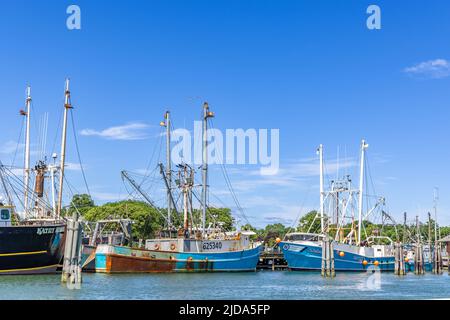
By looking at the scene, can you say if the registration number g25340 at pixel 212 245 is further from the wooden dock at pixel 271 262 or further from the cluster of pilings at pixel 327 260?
the wooden dock at pixel 271 262

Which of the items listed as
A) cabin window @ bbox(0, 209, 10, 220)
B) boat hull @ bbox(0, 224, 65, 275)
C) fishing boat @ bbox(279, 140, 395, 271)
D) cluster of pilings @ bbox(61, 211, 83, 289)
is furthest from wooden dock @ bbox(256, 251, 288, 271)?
cluster of pilings @ bbox(61, 211, 83, 289)

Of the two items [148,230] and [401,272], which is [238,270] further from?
[148,230]

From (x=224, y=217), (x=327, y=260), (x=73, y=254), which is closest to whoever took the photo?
(x=73, y=254)

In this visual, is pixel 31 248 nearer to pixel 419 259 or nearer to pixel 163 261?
pixel 163 261

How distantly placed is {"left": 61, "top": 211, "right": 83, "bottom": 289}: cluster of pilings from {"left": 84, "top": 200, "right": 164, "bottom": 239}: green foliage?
5722 cm

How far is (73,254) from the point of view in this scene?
3447 centimetres

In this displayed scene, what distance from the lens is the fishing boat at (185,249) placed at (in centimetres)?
5328

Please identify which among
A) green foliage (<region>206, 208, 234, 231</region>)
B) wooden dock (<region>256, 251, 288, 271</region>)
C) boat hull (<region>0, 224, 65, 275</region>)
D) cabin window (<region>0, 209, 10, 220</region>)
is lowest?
wooden dock (<region>256, 251, 288, 271</region>)

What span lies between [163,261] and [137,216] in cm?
4115

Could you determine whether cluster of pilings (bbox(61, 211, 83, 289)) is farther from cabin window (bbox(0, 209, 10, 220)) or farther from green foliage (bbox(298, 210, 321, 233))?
green foliage (bbox(298, 210, 321, 233))

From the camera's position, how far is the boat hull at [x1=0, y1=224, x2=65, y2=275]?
44219mm

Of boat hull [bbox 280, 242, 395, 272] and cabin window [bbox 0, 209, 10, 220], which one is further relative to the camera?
boat hull [bbox 280, 242, 395, 272]

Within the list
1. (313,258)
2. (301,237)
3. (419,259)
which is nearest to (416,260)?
(419,259)

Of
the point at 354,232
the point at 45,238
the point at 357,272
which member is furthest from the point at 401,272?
the point at 45,238
